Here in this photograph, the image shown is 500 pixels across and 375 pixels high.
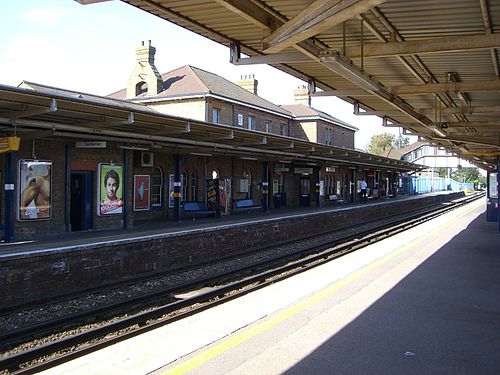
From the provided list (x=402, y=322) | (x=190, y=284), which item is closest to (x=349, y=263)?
(x=190, y=284)

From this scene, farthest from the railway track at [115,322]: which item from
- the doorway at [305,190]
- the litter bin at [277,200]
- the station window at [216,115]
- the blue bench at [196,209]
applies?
the doorway at [305,190]

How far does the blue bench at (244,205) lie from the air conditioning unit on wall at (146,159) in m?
5.90

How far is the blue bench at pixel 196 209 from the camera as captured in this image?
63.5 feet

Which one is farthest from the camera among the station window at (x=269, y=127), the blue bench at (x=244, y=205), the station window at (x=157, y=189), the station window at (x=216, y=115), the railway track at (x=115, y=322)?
the station window at (x=269, y=127)

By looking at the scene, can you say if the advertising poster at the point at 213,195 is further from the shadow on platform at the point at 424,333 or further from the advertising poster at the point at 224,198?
the shadow on platform at the point at 424,333

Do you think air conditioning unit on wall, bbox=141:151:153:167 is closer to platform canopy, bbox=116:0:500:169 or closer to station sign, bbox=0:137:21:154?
station sign, bbox=0:137:21:154

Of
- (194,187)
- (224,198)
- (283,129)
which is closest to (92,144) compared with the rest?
(194,187)

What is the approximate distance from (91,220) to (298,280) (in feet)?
27.3

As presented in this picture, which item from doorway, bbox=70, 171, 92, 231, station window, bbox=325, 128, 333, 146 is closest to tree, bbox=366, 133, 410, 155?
station window, bbox=325, 128, 333, 146

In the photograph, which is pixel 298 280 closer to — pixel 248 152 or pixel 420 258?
pixel 420 258

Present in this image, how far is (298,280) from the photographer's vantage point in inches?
369

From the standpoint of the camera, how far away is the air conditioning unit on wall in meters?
17.8

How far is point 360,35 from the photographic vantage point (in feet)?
24.1

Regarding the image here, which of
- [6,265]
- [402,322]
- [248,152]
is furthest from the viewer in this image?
[248,152]
